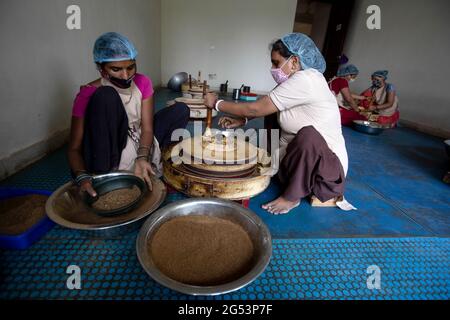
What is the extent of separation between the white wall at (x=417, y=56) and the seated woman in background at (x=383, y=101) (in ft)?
2.26

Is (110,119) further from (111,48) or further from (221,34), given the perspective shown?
(221,34)

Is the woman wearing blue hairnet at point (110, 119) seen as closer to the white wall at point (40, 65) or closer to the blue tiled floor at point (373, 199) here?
the blue tiled floor at point (373, 199)

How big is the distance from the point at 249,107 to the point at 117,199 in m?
0.96

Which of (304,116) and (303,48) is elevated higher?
(303,48)

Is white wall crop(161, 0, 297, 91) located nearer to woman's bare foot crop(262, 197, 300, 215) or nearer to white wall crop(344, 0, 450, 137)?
white wall crop(344, 0, 450, 137)

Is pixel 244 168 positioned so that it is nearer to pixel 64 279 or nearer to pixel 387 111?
pixel 64 279

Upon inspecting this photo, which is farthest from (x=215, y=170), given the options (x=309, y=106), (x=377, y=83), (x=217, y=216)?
(x=377, y=83)

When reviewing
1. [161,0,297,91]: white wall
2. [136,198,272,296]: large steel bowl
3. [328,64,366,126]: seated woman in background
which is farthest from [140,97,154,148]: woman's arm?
[161,0,297,91]: white wall

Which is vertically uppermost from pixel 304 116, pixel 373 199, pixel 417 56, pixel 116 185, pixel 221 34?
pixel 221 34

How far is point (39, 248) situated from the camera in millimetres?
1140

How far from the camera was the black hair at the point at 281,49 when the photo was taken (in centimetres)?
153

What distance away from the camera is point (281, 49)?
155cm

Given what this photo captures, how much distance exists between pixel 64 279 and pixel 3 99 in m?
1.32

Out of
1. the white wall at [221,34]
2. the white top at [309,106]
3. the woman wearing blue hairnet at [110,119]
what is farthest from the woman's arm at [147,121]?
the white wall at [221,34]
